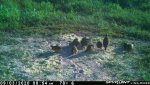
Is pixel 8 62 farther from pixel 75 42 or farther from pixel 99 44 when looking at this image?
pixel 99 44

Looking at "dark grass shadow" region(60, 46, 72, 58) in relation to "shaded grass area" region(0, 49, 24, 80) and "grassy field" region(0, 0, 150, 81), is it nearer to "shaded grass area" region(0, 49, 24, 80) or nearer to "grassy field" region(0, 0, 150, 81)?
"grassy field" region(0, 0, 150, 81)

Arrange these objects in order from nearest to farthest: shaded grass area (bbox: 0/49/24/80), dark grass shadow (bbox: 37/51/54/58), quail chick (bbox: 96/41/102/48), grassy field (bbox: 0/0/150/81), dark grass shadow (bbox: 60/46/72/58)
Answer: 1. shaded grass area (bbox: 0/49/24/80)
2. grassy field (bbox: 0/0/150/81)
3. dark grass shadow (bbox: 37/51/54/58)
4. dark grass shadow (bbox: 60/46/72/58)
5. quail chick (bbox: 96/41/102/48)

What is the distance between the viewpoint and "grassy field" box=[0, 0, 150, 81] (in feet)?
29.4

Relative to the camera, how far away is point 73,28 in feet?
36.8

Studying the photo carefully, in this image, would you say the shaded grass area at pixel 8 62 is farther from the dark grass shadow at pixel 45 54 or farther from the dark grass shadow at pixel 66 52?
the dark grass shadow at pixel 66 52


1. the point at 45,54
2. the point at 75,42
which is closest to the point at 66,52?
the point at 75,42

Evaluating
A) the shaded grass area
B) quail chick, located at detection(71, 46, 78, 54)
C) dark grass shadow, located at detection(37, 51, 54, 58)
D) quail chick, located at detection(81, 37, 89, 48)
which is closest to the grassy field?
the shaded grass area

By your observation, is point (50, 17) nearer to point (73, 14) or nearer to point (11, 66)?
point (73, 14)

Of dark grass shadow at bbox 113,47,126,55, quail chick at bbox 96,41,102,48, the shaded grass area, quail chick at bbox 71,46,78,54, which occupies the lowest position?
the shaded grass area

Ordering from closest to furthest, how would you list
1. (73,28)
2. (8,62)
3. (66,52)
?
1. (8,62)
2. (66,52)
3. (73,28)

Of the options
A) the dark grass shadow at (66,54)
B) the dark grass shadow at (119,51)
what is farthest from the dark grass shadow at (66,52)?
the dark grass shadow at (119,51)

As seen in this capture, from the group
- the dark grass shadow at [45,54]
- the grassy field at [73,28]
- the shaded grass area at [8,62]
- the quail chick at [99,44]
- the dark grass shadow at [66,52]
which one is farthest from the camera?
the quail chick at [99,44]

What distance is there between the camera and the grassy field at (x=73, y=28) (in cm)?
895

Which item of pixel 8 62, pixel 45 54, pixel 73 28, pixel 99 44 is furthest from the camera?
pixel 73 28
